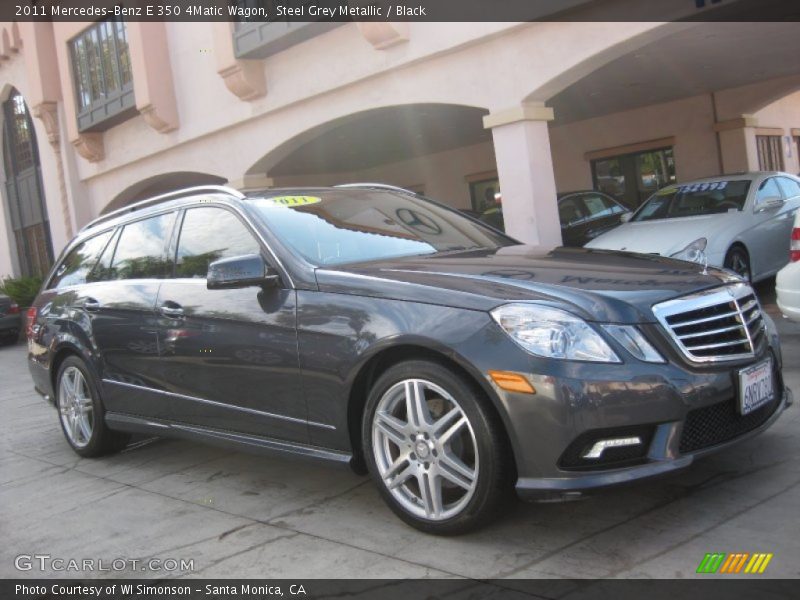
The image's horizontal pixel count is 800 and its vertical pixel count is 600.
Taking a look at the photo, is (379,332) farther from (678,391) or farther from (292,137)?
(292,137)

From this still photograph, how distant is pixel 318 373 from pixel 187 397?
1.14 m

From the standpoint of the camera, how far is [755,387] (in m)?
3.64

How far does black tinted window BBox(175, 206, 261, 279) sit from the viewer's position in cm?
460

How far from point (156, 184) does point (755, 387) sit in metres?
18.7

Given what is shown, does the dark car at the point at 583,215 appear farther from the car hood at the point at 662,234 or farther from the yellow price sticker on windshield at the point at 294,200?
the yellow price sticker on windshield at the point at 294,200

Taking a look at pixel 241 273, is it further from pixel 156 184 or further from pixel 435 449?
pixel 156 184

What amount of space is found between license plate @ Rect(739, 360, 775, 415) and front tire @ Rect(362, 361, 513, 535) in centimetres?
102

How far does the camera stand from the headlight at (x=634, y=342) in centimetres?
333

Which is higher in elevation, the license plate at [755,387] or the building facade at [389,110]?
the building facade at [389,110]

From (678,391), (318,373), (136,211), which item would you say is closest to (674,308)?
(678,391)

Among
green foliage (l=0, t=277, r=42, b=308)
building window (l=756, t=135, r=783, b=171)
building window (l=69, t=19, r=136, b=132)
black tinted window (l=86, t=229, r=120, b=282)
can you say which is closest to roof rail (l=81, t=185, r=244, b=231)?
black tinted window (l=86, t=229, r=120, b=282)

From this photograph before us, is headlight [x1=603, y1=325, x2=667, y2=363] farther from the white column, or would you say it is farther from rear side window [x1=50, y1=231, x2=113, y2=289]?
the white column

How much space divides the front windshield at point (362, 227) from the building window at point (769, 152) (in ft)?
46.6

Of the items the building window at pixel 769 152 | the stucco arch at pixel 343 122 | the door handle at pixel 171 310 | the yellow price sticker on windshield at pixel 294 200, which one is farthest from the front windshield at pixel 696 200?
the building window at pixel 769 152
